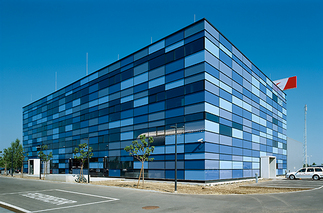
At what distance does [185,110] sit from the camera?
109 ft

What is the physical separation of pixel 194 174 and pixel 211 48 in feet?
48.9

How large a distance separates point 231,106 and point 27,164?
5914 cm

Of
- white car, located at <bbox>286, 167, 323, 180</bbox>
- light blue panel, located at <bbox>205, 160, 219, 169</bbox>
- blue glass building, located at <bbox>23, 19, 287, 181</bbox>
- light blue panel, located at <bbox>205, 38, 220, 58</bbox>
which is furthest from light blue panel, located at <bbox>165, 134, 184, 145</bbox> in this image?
white car, located at <bbox>286, 167, 323, 180</bbox>

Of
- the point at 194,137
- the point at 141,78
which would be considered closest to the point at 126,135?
the point at 141,78

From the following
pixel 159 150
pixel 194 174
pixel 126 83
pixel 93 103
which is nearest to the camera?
pixel 194 174

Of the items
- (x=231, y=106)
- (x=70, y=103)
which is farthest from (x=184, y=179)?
(x=70, y=103)

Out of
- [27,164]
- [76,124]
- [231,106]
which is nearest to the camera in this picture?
[231,106]

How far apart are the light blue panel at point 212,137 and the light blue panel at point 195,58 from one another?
847 centimetres

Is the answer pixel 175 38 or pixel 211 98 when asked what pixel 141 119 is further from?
pixel 175 38

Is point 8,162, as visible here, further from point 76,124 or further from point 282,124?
point 282,124

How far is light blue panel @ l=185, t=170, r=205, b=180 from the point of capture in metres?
30.4

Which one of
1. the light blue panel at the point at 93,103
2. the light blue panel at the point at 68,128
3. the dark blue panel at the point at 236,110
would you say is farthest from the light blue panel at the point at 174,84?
the light blue panel at the point at 68,128

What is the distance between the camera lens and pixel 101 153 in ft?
151

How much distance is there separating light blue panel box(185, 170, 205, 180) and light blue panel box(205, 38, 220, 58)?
1411cm
